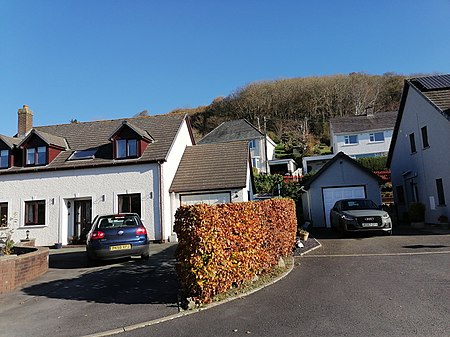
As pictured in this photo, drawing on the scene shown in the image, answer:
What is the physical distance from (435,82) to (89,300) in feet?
67.2

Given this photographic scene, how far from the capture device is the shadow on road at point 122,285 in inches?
273

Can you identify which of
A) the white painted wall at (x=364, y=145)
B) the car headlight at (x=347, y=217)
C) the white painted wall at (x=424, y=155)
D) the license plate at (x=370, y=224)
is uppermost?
the white painted wall at (x=364, y=145)

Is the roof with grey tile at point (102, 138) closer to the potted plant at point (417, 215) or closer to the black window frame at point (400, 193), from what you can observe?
the potted plant at point (417, 215)

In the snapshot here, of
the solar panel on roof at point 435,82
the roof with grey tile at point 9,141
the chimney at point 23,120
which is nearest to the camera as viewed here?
the solar panel on roof at point 435,82

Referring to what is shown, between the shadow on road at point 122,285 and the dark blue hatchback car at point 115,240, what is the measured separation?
0.43m

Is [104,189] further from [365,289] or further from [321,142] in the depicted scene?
[321,142]

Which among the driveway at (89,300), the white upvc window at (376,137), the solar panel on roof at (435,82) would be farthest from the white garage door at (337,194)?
the white upvc window at (376,137)

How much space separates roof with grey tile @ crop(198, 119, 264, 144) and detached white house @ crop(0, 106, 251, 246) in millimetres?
32687

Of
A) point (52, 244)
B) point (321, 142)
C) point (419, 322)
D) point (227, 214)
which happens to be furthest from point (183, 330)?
point (321, 142)

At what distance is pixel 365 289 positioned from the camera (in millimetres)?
6613

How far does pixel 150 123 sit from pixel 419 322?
19.9 m

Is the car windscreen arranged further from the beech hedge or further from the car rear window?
the car rear window

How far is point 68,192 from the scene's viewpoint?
61.7ft

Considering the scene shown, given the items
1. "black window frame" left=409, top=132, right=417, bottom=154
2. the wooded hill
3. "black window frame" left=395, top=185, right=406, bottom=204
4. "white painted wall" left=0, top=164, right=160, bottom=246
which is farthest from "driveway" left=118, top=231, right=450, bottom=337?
the wooded hill
